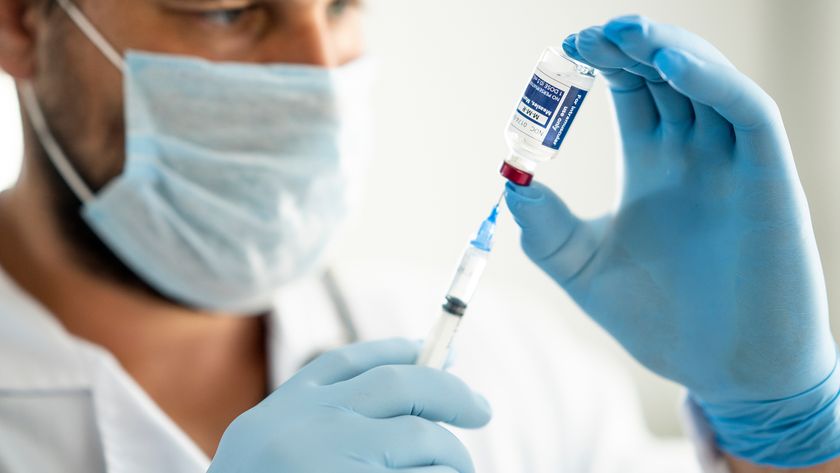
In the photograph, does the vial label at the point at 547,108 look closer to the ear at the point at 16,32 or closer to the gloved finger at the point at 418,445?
the gloved finger at the point at 418,445

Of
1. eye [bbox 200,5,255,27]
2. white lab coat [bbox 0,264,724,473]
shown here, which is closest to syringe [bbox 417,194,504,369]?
white lab coat [bbox 0,264,724,473]

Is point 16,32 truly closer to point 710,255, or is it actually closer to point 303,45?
point 303,45

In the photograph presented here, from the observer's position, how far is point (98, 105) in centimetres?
131

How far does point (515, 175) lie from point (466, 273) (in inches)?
4.6

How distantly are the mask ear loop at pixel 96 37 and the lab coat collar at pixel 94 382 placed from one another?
38 cm

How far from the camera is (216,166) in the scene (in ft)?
4.28

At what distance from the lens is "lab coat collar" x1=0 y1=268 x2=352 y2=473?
1258 millimetres

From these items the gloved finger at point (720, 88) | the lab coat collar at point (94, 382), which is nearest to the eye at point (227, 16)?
the lab coat collar at point (94, 382)

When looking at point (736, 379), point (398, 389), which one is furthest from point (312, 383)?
point (736, 379)

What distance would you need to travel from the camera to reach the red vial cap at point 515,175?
887mm

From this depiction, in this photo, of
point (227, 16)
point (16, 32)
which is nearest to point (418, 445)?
point (227, 16)

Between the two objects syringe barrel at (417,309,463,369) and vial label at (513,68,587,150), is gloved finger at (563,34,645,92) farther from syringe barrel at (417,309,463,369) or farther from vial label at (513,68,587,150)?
syringe barrel at (417,309,463,369)

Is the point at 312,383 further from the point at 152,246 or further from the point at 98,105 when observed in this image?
the point at 98,105

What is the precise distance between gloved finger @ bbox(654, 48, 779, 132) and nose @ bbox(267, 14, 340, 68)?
2.21 feet
